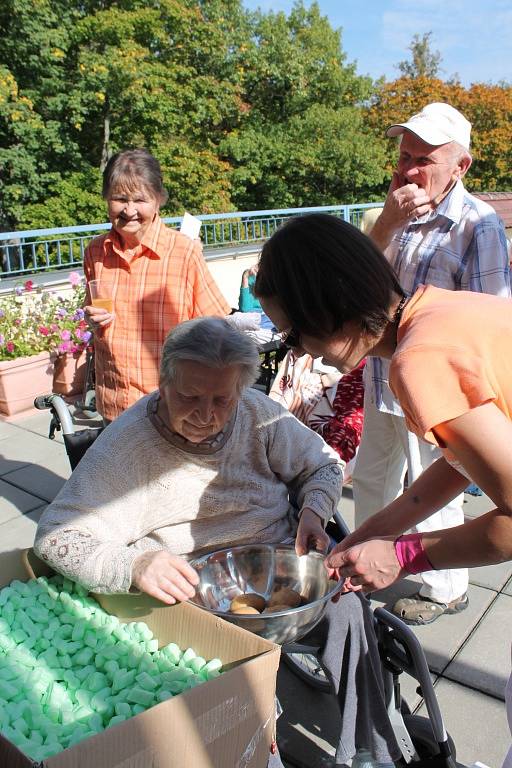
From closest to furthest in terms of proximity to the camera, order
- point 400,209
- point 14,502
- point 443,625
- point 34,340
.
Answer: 1. point 400,209
2. point 443,625
3. point 14,502
4. point 34,340

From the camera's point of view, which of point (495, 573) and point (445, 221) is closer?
point (445, 221)

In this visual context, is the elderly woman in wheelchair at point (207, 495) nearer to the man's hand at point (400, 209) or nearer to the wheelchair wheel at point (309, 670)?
the wheelchair wheel at point (309, 670)

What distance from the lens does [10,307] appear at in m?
5.82

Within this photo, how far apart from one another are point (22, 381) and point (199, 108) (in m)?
15.9

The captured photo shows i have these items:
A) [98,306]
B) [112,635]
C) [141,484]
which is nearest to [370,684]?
[112,635]

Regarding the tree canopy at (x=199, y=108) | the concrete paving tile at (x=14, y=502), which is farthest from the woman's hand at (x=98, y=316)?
the tree canopy at (x=199, y=108)

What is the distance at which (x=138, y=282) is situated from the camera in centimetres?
271

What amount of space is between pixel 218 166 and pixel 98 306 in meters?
18.2

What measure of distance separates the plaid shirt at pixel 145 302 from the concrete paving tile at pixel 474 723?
63.3 inches

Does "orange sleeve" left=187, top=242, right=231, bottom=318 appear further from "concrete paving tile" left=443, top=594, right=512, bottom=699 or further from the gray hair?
"concrete paving tile" left=443, top=594, right=512, bottom=699

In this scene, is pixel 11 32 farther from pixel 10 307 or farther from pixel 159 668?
pixel 159 668

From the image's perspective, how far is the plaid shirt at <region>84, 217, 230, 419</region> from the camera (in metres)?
2.70

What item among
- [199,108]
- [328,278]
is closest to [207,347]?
[328,278]

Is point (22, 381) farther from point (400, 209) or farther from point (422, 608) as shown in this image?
point (400, 209)
